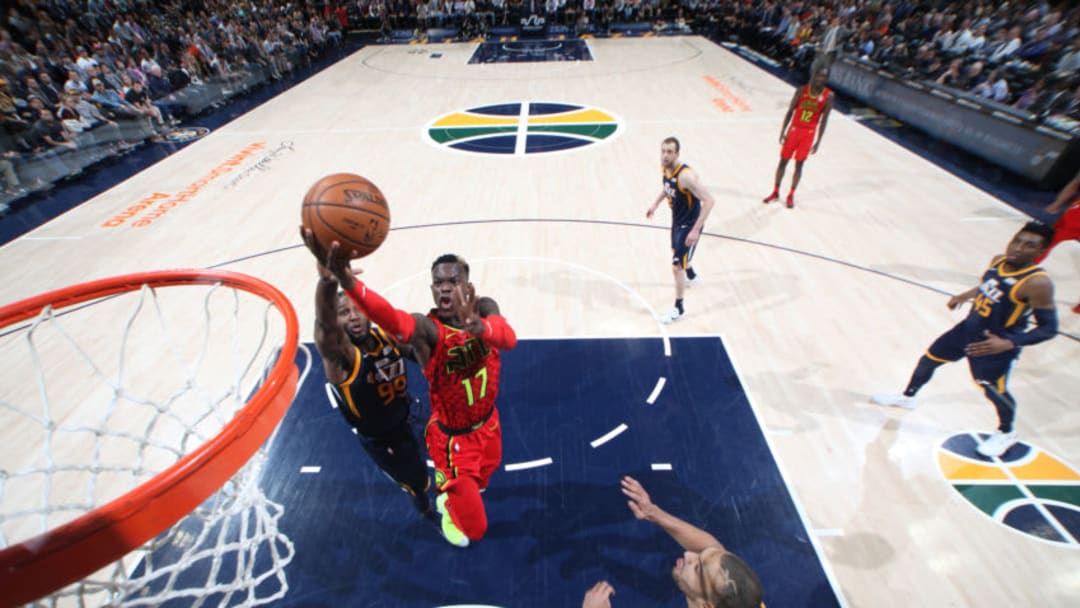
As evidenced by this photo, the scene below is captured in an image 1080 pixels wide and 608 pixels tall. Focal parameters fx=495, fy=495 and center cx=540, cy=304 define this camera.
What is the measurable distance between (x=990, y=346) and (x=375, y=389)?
378 centimetres

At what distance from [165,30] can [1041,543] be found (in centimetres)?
2203

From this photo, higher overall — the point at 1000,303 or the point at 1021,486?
the point at 1000,303

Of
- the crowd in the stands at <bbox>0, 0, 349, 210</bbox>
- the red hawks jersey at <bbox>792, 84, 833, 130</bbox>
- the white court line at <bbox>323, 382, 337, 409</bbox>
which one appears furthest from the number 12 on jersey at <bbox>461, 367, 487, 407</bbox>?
the crowd in the stands at <bbox>0, 0, 349, 210</bbox>

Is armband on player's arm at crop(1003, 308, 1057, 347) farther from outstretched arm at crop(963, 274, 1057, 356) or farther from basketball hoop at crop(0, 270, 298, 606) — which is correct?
basketball hoop at crop(0, 270, 298, 606)

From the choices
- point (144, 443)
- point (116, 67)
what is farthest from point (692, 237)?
point (116, 67)

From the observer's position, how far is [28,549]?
1396mm

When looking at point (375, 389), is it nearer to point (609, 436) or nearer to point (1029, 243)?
point (609, 436)

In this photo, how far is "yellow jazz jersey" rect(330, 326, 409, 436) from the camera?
2645mm

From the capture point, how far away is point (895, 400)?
163 inches

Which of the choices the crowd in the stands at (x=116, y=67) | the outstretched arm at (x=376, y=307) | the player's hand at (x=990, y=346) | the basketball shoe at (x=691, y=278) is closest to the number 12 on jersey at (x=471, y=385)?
the outstretched arm at (x=376, y=307)

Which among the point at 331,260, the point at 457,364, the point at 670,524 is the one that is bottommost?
the point at 670,524

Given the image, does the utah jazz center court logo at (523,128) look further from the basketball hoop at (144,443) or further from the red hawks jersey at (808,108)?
the basketball hoop at (144,443)

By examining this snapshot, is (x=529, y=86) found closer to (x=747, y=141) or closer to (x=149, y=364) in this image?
(x=747, y=141)

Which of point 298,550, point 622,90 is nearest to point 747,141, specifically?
point 622,90
